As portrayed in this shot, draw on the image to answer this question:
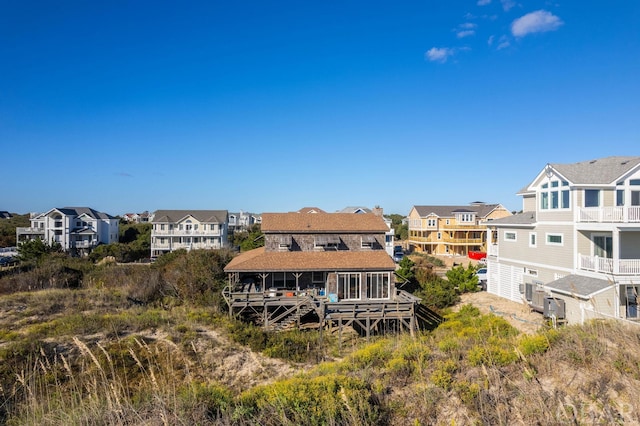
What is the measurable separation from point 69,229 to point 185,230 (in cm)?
1717

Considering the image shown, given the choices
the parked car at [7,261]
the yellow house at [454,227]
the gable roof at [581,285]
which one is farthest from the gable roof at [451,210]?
the parked car at [7,261]

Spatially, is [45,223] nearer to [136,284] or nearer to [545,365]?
[136,284]

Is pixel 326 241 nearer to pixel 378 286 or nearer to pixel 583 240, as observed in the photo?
pixel 378 286

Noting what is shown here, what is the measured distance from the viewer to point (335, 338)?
18.8m

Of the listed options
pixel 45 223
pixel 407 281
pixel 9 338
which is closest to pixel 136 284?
pixel 9 338

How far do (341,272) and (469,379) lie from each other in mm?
14872

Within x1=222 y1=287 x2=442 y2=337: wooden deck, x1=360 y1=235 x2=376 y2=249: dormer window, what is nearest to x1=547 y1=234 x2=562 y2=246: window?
x1=222 y1=287 x2=442 y2=337: wooden deck

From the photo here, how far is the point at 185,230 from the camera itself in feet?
171

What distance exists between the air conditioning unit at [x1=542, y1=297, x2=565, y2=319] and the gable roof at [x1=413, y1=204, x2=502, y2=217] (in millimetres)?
32220

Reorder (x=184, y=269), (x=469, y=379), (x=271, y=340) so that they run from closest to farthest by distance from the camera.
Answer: (x=469, y=379)
(x=271, y=340)
(x=184, y=269)

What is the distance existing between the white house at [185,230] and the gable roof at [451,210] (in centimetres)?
2841

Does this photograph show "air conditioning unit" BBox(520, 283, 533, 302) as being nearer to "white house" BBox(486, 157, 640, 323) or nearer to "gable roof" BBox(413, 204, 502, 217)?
"white house" BBox(486, 157, 640, 323)

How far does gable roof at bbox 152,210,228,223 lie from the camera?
51.8m

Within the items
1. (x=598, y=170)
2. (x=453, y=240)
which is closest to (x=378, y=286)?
(x=598, y=170)
